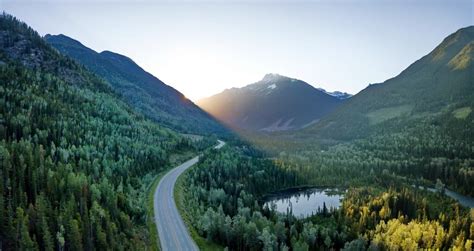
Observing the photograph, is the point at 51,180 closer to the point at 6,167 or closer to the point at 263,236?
the point at 6,167

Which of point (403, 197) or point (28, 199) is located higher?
point (28, 199)

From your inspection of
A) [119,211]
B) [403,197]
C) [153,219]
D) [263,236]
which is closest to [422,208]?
[403,197]

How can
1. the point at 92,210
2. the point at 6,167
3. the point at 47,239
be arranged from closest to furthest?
the point at 47,239 → the point at 92,210 → the point at 6,167

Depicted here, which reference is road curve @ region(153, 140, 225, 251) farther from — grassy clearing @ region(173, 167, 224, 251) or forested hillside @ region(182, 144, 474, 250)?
forested hillside @ region(182, 144, 474, 250)

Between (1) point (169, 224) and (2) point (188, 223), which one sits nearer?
(1) point (169, 224)

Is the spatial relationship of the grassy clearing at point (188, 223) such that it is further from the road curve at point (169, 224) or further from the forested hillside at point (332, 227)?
the forested hillside at point (332, 227)

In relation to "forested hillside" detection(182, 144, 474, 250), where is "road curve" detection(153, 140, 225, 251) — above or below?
above

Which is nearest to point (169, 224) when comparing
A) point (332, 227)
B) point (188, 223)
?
point (188, 223)

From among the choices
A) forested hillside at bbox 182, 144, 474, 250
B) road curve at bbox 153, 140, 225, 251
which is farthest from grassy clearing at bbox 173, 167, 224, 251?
forested hillside at bbox 182, 144, 474, 250

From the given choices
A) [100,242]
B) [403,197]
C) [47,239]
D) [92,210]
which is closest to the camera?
[47,239]

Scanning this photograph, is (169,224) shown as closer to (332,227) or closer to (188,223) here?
(188,223)

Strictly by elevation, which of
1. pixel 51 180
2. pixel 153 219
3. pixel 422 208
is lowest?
pixel 422 208
